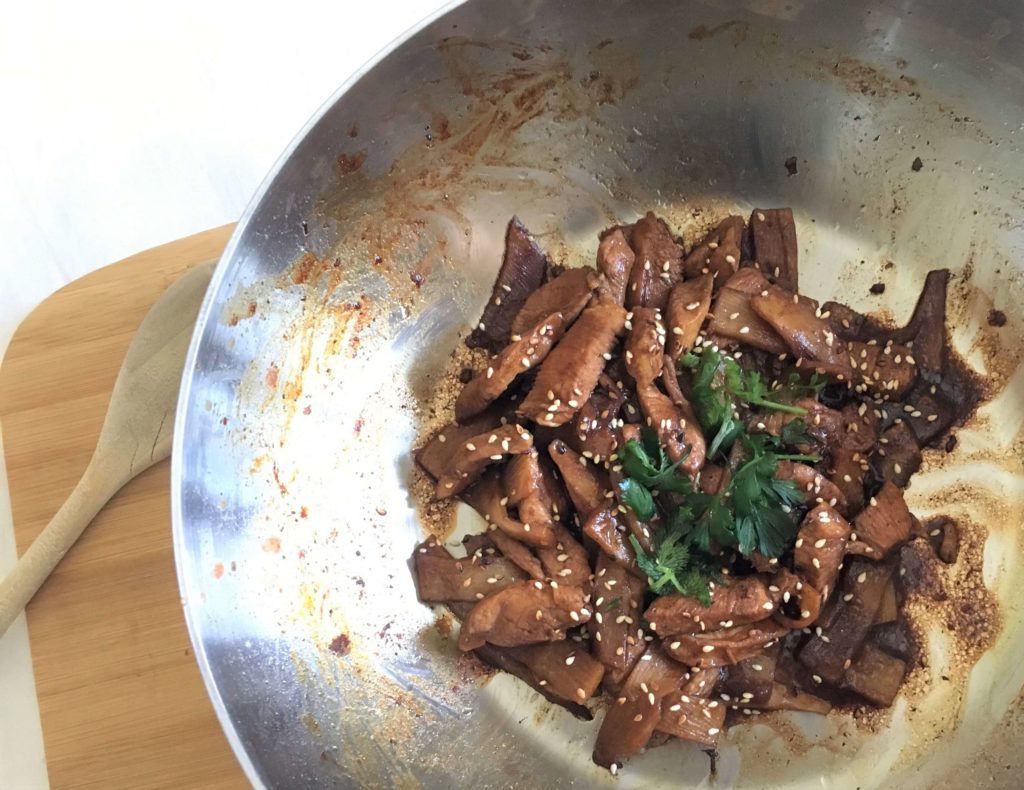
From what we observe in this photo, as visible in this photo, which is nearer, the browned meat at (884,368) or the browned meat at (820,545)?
the browned meat at (820,545)

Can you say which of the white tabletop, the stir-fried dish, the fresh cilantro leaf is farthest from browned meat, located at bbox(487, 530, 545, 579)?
the white tabletop

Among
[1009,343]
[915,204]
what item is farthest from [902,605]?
[915,204]

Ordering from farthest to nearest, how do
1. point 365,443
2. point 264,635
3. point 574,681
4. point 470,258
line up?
1. point 470,258
2. point 365,443
3. point 574,681
4. point 264,635

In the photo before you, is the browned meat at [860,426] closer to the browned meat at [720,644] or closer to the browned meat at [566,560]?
the browned meat at [720,644]

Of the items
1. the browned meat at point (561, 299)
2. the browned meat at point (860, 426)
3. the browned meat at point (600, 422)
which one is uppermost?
the browned meat at point (561, 299)

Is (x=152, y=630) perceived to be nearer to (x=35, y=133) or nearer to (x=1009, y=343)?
(x=35, y=133)

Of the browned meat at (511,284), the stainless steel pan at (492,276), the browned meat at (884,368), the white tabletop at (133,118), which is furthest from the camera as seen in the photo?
Answer: the white tabletop at (133,118)

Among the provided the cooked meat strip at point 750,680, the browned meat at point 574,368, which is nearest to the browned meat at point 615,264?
the browned meat at point 574,368
